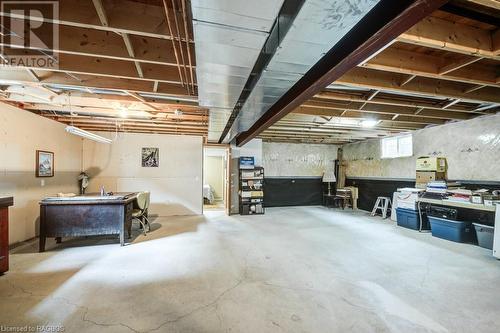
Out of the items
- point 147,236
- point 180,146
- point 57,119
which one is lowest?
point 147,236

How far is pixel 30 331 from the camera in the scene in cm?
179

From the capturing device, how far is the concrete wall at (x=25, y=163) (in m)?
3.61

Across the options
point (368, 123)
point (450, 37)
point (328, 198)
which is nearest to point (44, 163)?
point (450, 37)

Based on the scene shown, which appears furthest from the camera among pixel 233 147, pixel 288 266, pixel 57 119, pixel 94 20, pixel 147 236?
pixel 233 147

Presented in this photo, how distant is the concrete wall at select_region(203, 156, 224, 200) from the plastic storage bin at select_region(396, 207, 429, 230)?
687cm

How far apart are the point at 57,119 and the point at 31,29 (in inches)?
154

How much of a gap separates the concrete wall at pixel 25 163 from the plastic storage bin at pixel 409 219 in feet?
25.6

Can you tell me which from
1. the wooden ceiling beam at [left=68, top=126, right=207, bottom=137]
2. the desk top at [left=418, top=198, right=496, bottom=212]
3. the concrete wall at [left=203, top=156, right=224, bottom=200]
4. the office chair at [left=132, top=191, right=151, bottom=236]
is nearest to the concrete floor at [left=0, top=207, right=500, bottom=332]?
the office chair at [left=132, top=191, right=151, bottom=236]

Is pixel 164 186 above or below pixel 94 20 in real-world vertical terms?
below

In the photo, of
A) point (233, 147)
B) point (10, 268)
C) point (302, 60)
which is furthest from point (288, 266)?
point (233, 147)

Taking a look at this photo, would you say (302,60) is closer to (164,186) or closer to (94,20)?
(94,20)

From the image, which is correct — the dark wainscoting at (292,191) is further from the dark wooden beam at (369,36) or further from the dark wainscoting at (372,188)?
the dark wooden beam at (369,36)

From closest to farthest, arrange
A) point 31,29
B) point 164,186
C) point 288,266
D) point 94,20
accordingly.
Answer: point 94,20 → point 31,29 → point 288,266 → point 164,186

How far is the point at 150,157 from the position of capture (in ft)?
21.3
